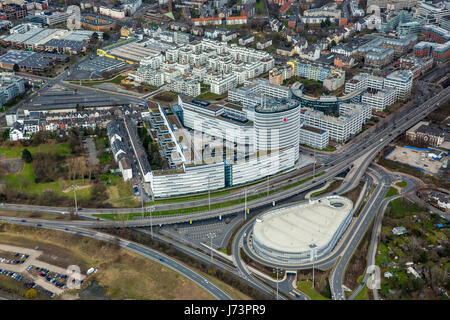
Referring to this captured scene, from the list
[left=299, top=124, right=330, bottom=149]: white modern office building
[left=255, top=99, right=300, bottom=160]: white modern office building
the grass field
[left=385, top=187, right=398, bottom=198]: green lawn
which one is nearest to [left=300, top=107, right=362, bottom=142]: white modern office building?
[left=299, top=124, right=330, bottom=149]: white modern office building

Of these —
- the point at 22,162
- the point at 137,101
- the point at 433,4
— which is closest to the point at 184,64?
the point at 137,101

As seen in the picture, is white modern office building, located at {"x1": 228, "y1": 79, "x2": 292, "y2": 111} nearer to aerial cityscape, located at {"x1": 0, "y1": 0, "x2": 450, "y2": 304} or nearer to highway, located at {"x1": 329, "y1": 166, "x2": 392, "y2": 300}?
aerial cityscape, located at {"x1": 0, "y1": 0, "x2": 450, "y2": 304}

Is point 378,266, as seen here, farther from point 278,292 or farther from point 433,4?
point 433,4

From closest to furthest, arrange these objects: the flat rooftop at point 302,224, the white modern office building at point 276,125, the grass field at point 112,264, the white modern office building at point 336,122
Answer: the grass field at point 112,264 < the flat rooftop at point 302,224 < the white modern office building at point 276,125 < the white modern office building at point 336,122

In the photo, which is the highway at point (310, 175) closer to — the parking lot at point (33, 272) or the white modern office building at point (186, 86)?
the parking lot at point (33, 272)

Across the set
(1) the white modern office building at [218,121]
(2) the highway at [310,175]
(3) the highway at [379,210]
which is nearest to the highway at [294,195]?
(2) the highway at [310,175]
